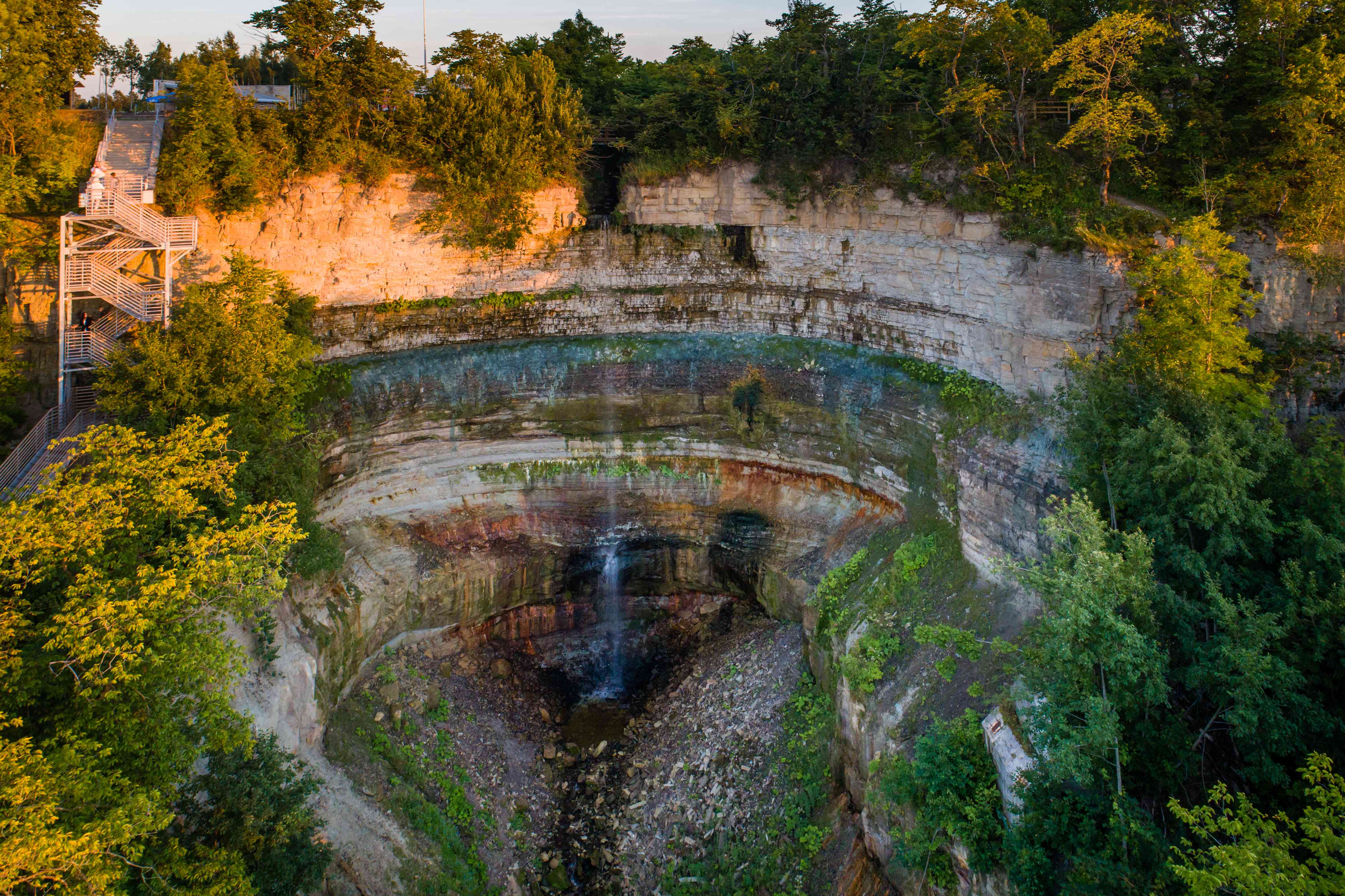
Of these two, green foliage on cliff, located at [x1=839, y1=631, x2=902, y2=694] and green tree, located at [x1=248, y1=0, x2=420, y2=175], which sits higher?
green tree, located at [x1=248, y1=0, x2=420, y2=175]

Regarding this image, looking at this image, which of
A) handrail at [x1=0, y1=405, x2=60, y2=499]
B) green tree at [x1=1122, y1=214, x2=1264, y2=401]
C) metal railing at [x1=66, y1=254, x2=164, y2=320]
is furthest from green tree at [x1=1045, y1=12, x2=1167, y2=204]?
handrail at [x1=0, y1=405, x2=60, y2=499]

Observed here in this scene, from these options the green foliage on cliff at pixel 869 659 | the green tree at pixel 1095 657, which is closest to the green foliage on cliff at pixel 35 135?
the green foliage on cliff at pixel 869 659

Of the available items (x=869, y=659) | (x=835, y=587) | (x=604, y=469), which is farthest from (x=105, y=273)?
(x=869, y=659)

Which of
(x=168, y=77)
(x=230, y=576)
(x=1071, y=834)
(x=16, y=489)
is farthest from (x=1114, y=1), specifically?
(x=168, y=77)

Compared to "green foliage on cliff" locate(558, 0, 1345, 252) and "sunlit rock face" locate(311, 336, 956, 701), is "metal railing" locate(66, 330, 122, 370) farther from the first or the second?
"green foliage on cliff" locate(558, 0, 1345, 252)

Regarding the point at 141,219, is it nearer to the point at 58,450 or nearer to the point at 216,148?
the point at 216,148

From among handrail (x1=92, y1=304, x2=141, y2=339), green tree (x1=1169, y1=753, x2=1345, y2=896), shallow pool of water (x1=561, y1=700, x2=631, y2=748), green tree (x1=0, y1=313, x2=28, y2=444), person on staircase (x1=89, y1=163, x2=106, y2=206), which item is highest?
person on staircase (x1=89, y1=163, x2=106, y2=206)
